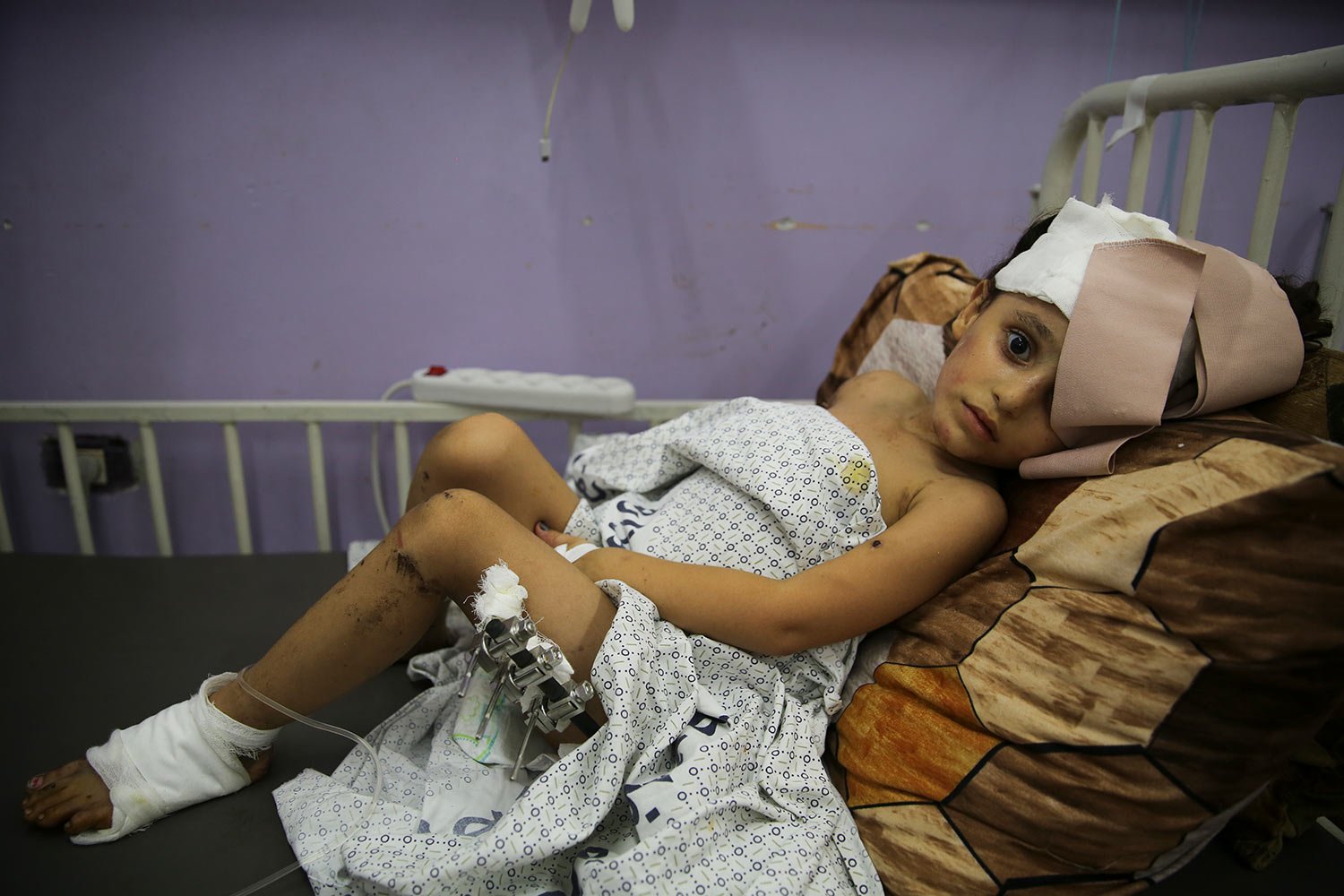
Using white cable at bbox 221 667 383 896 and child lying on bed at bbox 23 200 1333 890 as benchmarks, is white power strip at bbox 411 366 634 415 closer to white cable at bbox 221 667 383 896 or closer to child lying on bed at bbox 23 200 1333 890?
child lying on bed at bbox 23 200 1333 890

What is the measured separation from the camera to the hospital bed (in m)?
0.69

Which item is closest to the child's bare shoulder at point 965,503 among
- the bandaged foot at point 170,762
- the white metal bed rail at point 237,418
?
the white metal bed rail at point 237,418

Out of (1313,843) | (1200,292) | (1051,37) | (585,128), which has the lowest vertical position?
(1313,843)

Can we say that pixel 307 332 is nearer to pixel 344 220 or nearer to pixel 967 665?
pixel 344 220

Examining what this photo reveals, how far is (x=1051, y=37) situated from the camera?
1211 mm

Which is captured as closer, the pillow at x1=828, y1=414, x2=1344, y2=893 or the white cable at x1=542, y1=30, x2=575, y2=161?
the pillow at x1=828, y1=414, x2=1344, y2=893

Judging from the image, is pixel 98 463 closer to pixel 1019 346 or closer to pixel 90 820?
pixel 90 820

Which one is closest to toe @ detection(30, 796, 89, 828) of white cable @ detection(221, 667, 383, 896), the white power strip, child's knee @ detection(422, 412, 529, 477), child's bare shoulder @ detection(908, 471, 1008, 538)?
white cable @ detection(221, 667, 383, 896)

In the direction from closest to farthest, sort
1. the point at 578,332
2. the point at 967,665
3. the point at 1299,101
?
the point at 967,665, the point at 1299,101, the point at 578,332

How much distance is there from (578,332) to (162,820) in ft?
2.77

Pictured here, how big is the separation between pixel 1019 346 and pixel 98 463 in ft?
4.41

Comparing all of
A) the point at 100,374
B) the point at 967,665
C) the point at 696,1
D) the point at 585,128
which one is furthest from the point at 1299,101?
the point at 100,374

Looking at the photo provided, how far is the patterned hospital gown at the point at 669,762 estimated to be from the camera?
24.1 inches

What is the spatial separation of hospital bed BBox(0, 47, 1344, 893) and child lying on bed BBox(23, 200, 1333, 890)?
46 millimetres
